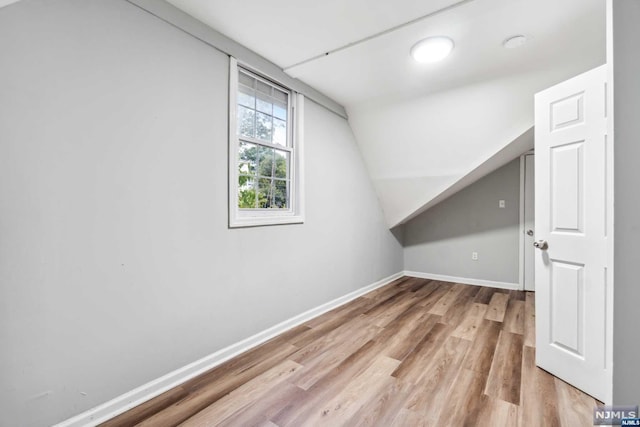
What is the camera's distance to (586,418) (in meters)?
1.45

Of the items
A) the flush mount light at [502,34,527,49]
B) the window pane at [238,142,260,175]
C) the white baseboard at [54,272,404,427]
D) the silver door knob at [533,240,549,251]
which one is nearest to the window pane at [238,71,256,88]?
the window pane at [238,142,260,175]

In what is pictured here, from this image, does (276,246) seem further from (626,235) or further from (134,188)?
(626,235)

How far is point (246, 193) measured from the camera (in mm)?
2363

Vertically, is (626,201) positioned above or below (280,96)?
below

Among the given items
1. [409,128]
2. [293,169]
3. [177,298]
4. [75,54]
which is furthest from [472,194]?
[75,54]

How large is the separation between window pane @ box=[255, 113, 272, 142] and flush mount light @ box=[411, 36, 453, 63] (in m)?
1.34

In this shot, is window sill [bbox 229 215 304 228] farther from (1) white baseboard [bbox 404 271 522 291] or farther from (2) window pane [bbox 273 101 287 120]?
(1) white baseboard [bbox 404 271 522 291]

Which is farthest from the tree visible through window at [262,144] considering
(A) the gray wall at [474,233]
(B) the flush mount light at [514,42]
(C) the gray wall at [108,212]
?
(A) the gray wall at [474,233]

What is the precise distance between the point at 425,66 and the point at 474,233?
9.35 ft

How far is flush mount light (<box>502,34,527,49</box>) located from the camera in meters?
1.98

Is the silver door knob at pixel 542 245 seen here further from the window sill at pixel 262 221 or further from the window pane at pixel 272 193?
the window pane at pixel 272 193

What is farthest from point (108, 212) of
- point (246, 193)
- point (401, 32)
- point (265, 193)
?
point (401, 32)

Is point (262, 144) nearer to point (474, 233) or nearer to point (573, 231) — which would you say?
point (573, 231)

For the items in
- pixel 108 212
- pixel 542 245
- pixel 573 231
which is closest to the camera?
pixel 108 212
